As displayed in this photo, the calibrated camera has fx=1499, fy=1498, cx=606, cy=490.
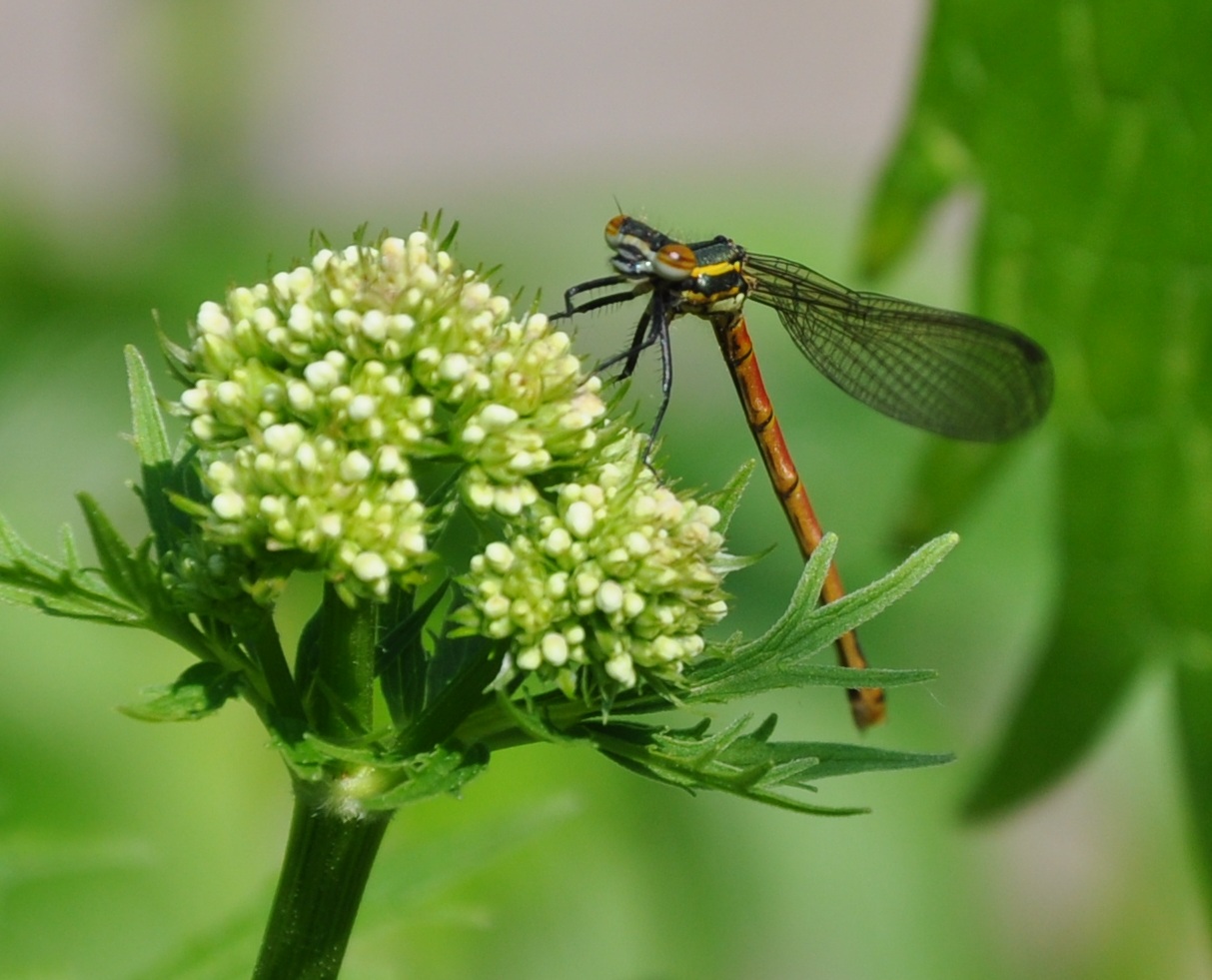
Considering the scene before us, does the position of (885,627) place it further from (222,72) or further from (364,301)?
(364,301)

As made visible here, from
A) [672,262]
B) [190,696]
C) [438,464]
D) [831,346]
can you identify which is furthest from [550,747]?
[190,696]

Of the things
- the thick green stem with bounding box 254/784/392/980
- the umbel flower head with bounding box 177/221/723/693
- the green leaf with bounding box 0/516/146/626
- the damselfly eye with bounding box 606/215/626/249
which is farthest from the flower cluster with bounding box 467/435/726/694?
the damselfly eye with bounding box 606/215/626/249

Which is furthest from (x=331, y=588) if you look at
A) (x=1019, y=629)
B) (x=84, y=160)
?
(x=84, y=160)

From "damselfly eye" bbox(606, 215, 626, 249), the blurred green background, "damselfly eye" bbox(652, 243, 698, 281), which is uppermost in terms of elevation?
"damselfly eye" bbox(606, 215, 626, 249)

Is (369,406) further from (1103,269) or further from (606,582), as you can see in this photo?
(1103,269)

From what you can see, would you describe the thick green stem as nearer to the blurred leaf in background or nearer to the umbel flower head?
the umbel flower head

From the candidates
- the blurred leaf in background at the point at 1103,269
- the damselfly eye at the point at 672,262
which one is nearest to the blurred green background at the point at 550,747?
the blurred leaf in background at the point at 1103,269
